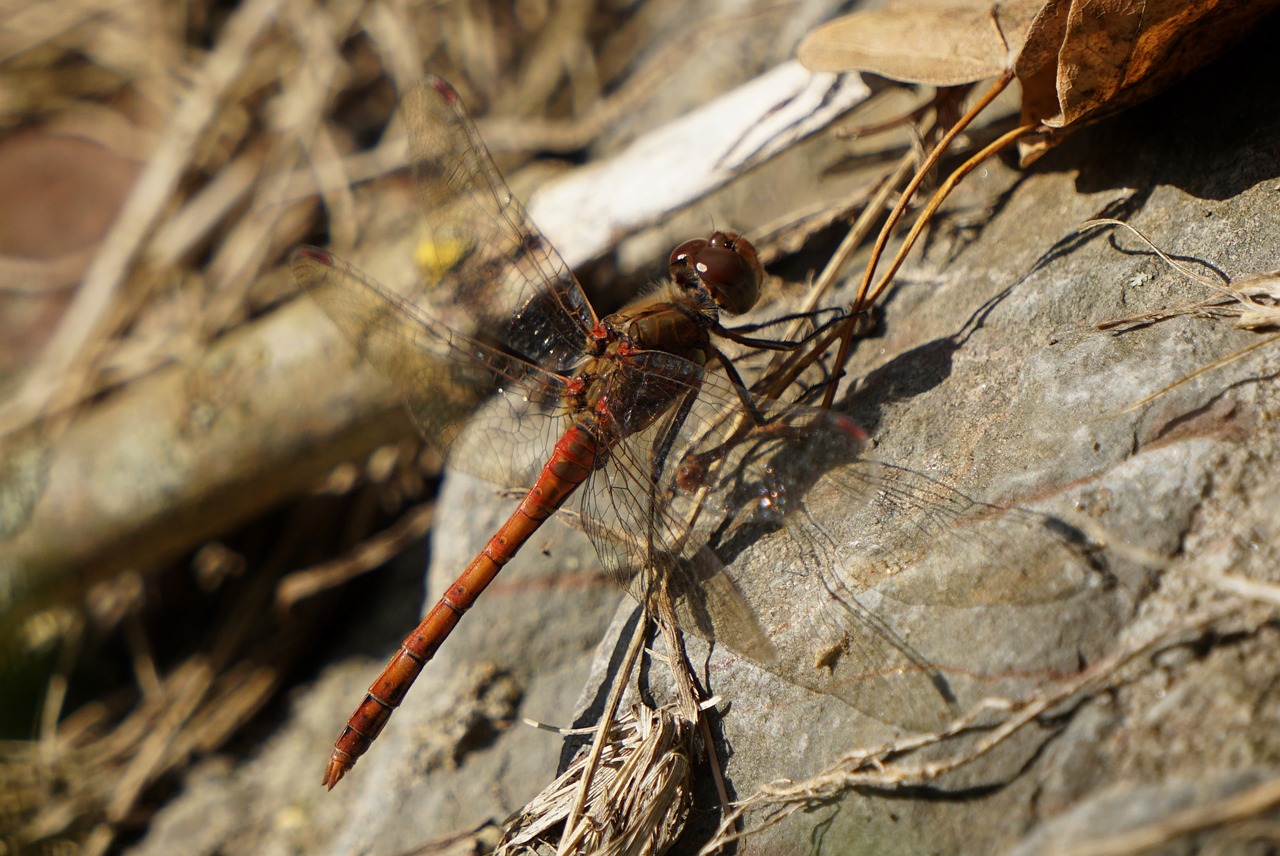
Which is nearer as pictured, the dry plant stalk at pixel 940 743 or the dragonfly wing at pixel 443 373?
the dry plant stalk at pixel 940 743

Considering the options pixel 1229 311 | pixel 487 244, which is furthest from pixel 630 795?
pixel 487 244

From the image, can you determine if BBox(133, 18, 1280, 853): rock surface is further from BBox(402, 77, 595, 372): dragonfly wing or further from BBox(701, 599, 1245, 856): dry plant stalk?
BBox(402, 77, 595, 372): dragonfly wing

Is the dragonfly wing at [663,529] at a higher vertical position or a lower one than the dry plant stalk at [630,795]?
higher

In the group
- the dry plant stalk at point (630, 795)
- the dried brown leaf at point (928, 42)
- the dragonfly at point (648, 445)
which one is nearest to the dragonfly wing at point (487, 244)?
the dragonfly at point (648, 445)

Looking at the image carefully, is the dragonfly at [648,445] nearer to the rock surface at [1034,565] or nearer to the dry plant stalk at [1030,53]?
the rock surface at [1034,565]

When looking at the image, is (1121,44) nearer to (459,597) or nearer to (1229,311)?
(1229,311)

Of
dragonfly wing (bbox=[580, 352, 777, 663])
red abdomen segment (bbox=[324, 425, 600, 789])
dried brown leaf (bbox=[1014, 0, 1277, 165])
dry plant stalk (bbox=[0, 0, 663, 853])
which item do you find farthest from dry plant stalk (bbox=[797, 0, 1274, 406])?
dry plant stalk (bbox=[0, 0, 663, 853])

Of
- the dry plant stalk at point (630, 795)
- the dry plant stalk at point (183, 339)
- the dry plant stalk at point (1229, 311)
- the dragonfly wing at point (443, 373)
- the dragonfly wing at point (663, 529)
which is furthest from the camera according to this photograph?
the dry plant stalk at point (183, 339)

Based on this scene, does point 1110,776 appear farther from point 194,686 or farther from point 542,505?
point 194,686
